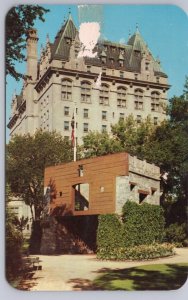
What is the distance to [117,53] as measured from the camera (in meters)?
4.59

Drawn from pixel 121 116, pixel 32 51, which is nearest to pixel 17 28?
pixel 32 51

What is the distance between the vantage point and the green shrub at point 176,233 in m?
4.52

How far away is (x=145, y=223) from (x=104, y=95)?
1.10 m

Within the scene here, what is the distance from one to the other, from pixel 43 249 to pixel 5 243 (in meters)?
0.32

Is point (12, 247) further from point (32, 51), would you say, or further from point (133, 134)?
point (32, 51)

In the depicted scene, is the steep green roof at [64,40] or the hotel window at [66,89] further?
the hotel window at [66,89]

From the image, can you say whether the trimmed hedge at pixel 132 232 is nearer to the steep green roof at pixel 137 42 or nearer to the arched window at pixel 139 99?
the arched window at pixel 139 99

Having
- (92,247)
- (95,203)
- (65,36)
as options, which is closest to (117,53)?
(65,36)

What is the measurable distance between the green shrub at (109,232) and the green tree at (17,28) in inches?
53.0

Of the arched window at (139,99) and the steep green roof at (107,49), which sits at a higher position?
the steep green roof at (107,49)

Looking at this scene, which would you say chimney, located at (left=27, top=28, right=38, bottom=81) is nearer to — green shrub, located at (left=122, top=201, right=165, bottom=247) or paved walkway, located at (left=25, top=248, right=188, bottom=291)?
green shrub, located at (left=122, top=201, right=165, bottom=247)

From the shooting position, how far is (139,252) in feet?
14.8

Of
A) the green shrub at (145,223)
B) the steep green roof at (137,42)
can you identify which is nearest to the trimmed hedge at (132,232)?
the green shrub at (145,223)

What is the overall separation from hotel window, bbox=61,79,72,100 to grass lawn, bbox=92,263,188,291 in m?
1.43
